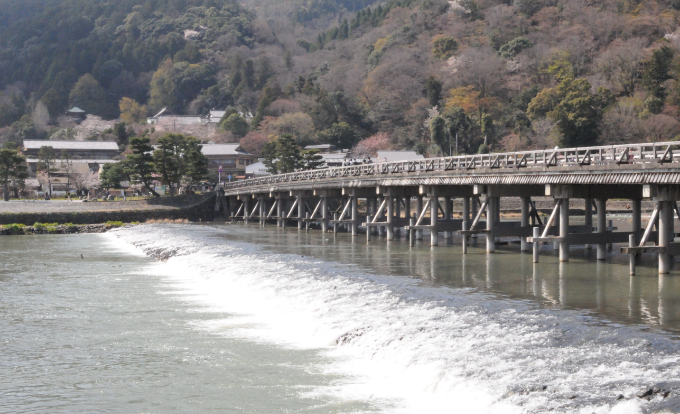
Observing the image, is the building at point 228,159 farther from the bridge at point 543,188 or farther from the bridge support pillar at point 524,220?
the bridge support pillar at point 524,220

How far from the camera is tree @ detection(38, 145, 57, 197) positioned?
75.2 metres

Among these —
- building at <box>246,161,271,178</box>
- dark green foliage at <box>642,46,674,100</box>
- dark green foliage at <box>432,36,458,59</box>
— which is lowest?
building at <box>246,161,271,178</box>

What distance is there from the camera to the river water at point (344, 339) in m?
9.90

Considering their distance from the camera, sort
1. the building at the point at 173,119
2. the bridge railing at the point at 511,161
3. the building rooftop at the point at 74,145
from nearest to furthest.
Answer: the bridge railing at the point at 511,161 → the building rooftop at the point at 74,145 → the building at the point at 173,119

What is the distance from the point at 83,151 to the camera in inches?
3780

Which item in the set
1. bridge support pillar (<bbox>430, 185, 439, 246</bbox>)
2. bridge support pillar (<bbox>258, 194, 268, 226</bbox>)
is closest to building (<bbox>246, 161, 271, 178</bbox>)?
bridge support pillar (<bbox>258, 194, 268, 226</bbox>)

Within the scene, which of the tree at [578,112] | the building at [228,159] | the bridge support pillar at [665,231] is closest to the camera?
the bridge support pillar at [665,231]

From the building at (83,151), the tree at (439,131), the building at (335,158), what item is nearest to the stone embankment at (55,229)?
the building at (335,158)

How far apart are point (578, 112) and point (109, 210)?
39.0 meters

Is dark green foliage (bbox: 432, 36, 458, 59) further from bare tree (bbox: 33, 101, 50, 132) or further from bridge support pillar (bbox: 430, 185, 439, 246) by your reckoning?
bare tree (bbox: 33, 101, 50, 132)

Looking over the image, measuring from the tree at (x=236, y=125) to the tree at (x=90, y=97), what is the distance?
4360 cm

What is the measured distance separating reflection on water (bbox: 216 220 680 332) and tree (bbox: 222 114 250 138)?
71.8 metres

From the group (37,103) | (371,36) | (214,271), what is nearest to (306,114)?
(371,36)

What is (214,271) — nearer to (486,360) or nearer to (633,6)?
(486,360)
